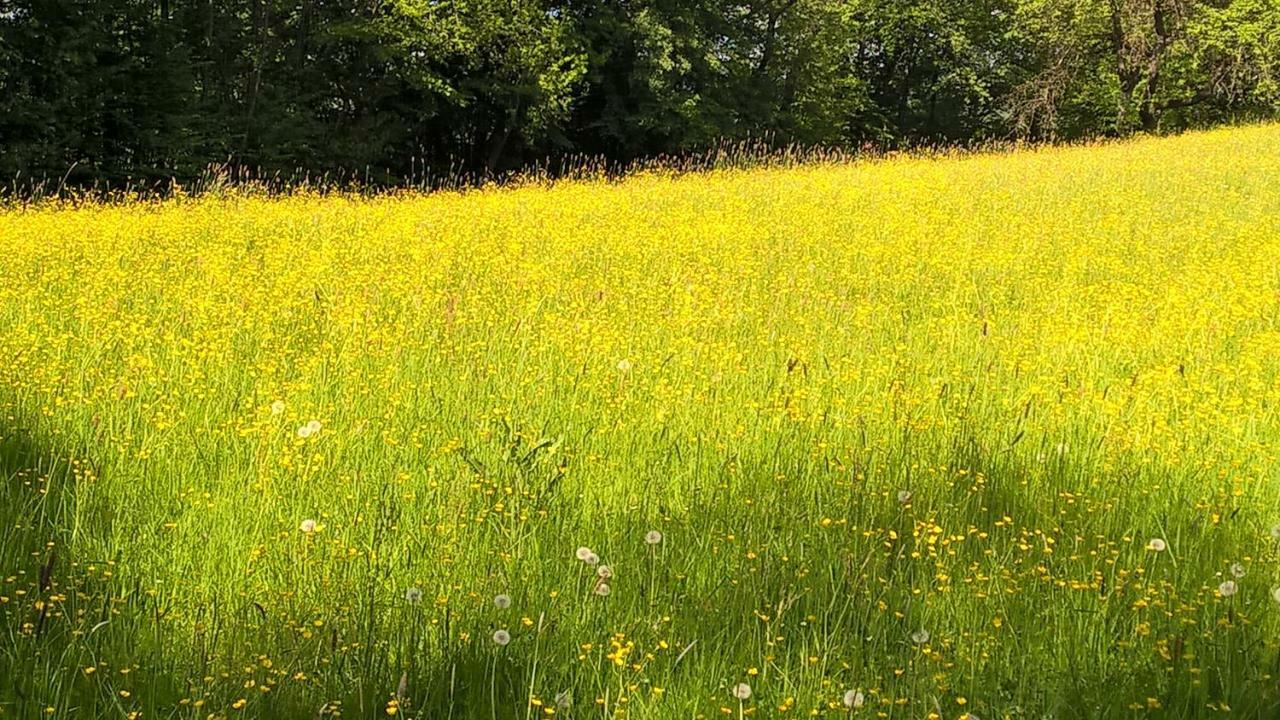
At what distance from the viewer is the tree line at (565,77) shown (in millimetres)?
15359

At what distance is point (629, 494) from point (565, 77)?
68.8ft

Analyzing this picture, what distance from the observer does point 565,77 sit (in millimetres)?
22328

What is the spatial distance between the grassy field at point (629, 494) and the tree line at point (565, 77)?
36.4ft

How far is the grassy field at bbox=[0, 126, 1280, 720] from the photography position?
6.23ft

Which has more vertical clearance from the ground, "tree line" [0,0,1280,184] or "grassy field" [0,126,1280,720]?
"tree line" [0,0,1280,184]

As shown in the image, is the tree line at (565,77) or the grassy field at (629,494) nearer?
the grassy field at (629,494)

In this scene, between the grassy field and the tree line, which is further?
the tree line

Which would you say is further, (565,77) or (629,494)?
(565,77)

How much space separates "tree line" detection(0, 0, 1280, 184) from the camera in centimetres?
1536

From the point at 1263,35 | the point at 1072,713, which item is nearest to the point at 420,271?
the point at 1072,713

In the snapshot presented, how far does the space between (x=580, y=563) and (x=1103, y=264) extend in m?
5.79

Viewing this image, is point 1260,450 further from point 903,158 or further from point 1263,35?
point 1263,35

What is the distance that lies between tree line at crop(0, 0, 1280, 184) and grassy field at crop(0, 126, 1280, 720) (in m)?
11.1

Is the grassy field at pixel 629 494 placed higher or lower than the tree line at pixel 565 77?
lower
